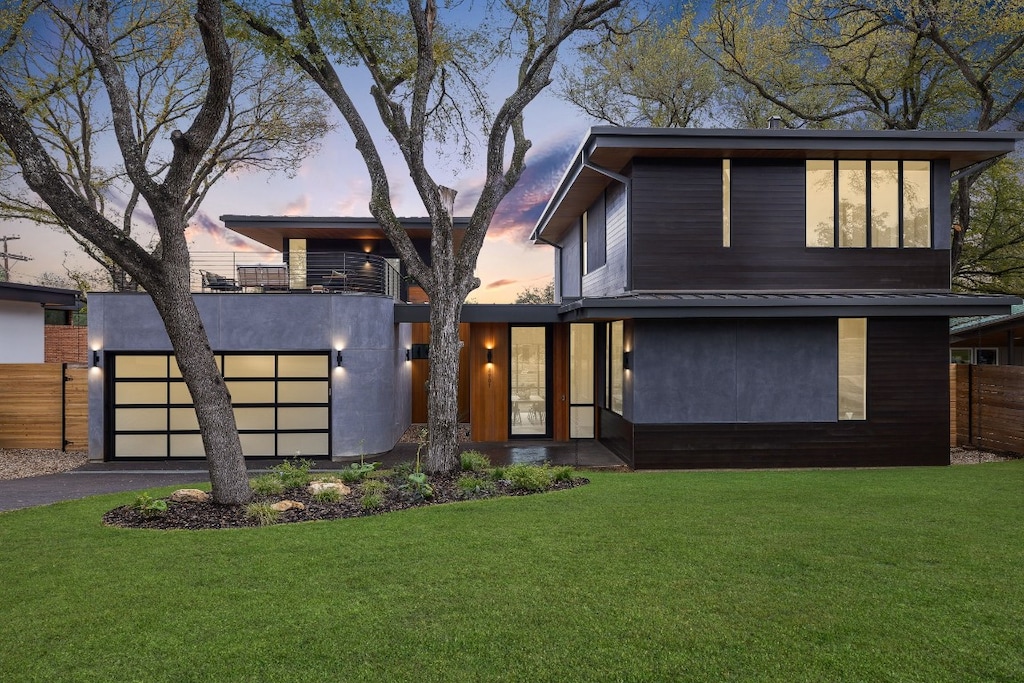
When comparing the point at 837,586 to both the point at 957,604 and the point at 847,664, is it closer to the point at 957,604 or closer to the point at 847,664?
the point at 957,604

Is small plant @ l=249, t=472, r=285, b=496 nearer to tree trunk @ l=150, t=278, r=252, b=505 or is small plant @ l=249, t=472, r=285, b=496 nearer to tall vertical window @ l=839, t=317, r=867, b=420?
tree trunk @ l=150, t=278, r=252, b=505

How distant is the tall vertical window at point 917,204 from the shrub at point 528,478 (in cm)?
847

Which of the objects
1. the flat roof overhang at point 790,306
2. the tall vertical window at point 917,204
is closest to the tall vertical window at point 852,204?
the tall vertical window at point 917,204

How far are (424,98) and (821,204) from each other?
7.63 metres

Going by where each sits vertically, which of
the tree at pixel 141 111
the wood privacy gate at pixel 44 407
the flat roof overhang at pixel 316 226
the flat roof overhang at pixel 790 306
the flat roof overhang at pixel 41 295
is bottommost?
the wood privacy gate at pixel 44 407

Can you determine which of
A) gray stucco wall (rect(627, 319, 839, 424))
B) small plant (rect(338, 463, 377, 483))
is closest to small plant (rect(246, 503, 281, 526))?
small plant (rect(338, 463, 377, 483))

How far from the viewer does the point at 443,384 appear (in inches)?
386

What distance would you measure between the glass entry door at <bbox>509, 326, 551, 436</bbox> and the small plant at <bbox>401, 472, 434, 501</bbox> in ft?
19.2

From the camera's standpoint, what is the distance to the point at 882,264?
1153cm

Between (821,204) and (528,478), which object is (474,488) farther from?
(821,204)

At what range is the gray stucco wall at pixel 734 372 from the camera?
11.1 metres

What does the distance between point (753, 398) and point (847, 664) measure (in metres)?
7.90

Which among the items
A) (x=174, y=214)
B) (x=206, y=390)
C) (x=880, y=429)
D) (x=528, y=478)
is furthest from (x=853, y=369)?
(x=174, y=214)

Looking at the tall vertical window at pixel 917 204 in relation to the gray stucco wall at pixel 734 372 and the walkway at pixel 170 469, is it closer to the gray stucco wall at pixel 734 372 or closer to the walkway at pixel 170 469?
the gray stucco wall at pixel 734 372
